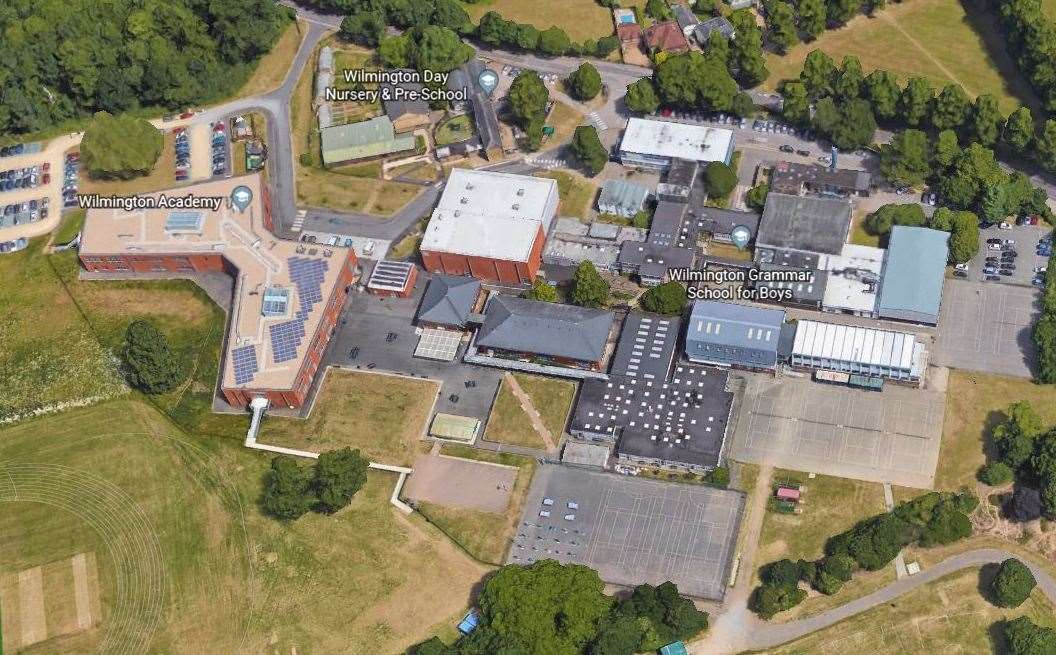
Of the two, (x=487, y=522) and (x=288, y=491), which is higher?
(x=288, y=491)

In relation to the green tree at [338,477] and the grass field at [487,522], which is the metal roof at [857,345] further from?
the green tree at [338,477]

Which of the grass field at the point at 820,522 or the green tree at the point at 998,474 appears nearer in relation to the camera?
the grass field at the point at 820,522

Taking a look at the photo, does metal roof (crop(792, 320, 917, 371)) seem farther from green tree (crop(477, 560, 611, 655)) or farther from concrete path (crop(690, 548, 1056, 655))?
green tree (crop(477, 560, 611, 655))

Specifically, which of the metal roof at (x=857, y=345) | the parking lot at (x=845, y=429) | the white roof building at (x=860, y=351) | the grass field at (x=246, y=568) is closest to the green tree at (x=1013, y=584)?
the parking lot at (x=845, y=429)

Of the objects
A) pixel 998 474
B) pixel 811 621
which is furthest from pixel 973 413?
pixel 811 621

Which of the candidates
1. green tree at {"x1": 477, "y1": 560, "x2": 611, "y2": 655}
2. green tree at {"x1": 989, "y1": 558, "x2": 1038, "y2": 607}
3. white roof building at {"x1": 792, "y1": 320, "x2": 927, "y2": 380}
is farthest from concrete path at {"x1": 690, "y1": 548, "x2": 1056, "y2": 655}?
white roof building at {"x1": 792, "y1": 320, "x2": 927, "y2": 380}

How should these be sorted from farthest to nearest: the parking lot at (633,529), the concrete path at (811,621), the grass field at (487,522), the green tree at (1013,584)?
the grass field at (487,522) < the parking lot at (633,529) < the concrete path at (811,621) < the green tree at (1013,584)

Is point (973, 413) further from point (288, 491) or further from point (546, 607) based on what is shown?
point (288, 491)
